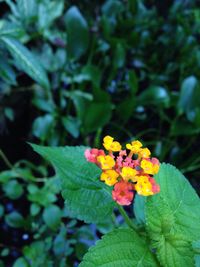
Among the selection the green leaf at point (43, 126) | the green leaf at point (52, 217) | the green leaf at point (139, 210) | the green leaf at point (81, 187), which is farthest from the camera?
the green leaf at point (43, 126)

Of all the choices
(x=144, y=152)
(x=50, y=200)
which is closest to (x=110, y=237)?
(x=144, y=152)

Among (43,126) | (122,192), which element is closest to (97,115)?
(43,126)

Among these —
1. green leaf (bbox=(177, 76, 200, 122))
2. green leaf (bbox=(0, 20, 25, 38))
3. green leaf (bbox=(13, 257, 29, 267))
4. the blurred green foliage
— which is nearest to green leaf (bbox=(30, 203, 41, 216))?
the blurred green foliage

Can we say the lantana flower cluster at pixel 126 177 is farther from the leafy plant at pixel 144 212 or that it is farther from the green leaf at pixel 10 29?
the green leaf at pixel 10 29

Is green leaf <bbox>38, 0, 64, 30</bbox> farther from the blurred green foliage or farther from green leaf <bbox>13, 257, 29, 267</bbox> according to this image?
green leaf <bbox>13, 257, 29, 267</bbox>

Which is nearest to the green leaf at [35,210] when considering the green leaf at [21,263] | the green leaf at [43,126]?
the green leaf at [21,263]

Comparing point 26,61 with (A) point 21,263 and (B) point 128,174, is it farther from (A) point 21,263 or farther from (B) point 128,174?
(B) point 128,174
